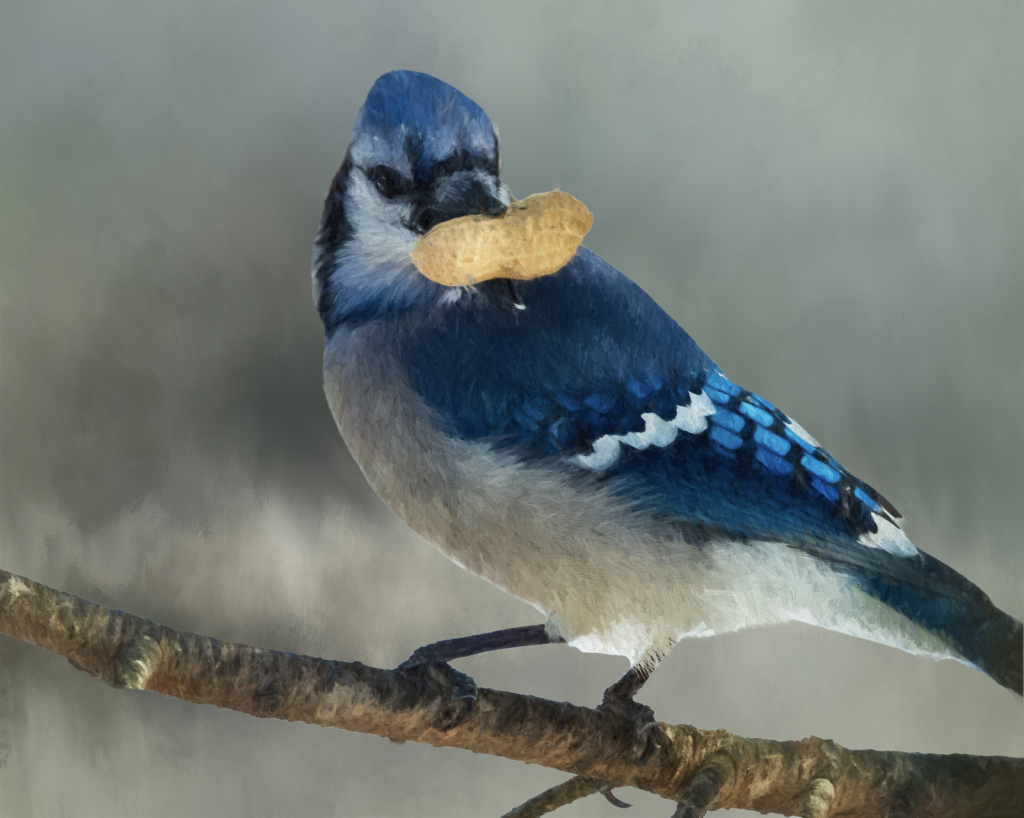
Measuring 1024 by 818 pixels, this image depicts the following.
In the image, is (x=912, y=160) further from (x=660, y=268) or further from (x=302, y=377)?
(x=302, y=377)

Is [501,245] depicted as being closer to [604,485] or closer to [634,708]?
[604,485]

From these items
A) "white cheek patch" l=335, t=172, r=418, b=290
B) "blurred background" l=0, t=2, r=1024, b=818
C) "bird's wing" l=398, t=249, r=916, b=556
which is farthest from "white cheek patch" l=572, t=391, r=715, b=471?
"white cheek patch" l=335, t=172, r=418, b=290

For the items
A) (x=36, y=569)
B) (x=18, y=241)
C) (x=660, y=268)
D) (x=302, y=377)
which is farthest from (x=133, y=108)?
(x=660, y=268)

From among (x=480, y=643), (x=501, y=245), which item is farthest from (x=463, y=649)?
(x=501, y=245)

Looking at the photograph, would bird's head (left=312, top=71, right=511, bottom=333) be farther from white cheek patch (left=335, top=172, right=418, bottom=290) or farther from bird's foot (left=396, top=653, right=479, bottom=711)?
bird's foot (left=396, top=653, right=479, bottom=711)

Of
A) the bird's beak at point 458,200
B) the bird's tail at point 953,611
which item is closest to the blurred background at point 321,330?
the bird's tail at point 953,611
